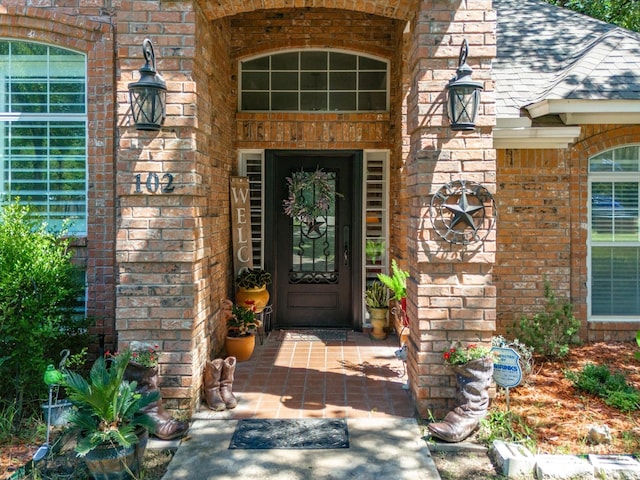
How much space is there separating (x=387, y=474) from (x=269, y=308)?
3.31 metres

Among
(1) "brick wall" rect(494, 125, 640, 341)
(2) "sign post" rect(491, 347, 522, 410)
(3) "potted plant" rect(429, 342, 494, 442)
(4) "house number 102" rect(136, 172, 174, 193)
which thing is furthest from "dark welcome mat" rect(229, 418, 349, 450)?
(1) "brick wall" rect(494, 125, 640, 341)

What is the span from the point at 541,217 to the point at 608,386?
6.50 ft

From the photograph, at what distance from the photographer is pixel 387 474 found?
294 centimetres

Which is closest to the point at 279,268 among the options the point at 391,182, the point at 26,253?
the point at 391,182

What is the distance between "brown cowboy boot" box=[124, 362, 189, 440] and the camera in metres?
3.35

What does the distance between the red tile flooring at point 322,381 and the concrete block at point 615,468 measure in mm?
1265

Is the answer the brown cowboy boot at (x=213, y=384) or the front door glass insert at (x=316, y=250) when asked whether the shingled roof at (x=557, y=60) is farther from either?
the brown cowboy boot at (x=213, y=384)

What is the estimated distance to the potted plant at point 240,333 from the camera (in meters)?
4.95

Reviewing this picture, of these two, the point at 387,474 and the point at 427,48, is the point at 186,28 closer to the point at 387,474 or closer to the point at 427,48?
the point at 427,48

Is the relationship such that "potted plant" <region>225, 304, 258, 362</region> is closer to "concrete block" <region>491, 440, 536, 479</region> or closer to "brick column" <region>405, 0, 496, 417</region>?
"brick column" <region>405, 0, 496, 417</region>

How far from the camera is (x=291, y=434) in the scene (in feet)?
11.2

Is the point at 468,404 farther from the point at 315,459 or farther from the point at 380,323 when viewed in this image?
the point at 380,323

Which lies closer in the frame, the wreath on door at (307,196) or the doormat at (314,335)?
the doormat at (314,335)

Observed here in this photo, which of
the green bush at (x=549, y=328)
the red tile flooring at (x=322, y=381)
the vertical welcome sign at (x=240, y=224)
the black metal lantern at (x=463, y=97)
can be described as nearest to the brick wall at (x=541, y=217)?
the green bush at (x=549, y=328)
